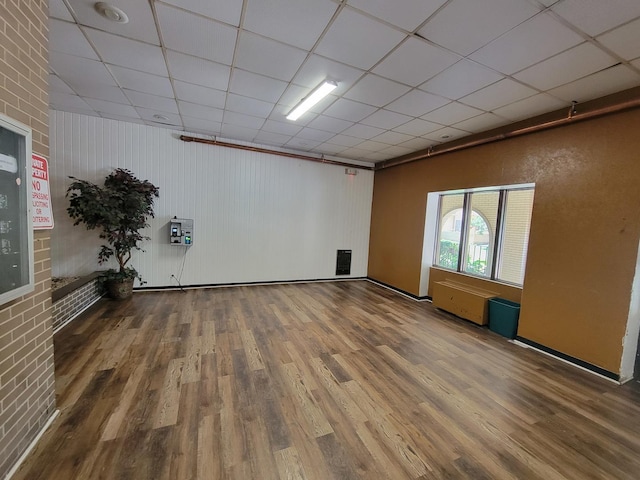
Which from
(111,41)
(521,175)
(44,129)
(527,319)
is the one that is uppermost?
(111,41)

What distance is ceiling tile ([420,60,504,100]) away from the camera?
241cm

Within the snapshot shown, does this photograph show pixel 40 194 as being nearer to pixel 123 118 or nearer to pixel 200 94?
pixel 200 94

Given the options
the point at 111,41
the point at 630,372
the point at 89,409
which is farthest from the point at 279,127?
the point at 630,372

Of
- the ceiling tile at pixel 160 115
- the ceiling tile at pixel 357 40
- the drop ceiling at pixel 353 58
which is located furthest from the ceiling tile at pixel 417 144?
the ceiling tile at pixel 160 115

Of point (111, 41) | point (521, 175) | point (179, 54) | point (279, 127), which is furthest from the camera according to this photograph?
point (279, 127)

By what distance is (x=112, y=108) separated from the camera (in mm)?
3832

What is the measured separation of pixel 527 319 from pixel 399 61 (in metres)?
3.50

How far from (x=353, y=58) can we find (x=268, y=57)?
0.80 m

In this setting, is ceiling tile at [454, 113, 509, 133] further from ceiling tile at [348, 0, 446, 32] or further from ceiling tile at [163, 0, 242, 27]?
ceiling tile at [163, 0, 242, 27]

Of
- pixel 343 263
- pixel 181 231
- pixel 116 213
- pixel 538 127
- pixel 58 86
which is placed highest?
pixel 58 86

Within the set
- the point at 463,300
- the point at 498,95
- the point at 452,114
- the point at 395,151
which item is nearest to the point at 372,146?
the point at 395,151

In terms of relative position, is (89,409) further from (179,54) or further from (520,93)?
(520,93)

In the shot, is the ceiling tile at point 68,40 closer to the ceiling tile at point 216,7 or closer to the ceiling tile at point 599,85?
the ceiling tile at point 216,7

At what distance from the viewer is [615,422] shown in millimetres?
2057
